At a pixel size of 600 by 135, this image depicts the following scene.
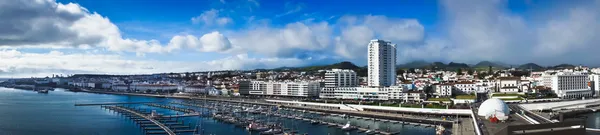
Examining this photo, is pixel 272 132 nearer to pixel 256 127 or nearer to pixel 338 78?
pixel 256 127

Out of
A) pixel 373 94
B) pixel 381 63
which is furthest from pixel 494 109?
pixel 381 63

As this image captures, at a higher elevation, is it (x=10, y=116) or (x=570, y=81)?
(x=570, y=81)

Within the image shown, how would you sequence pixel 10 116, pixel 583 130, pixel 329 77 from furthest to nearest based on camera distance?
pixel 329 77
pixel 10 116
pixel 583 130

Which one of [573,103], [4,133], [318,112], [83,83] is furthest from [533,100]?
[83,83]

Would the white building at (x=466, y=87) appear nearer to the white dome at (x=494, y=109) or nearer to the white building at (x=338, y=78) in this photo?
the white building at (x=338, y=78)

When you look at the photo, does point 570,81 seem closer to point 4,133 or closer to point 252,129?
point 252,129

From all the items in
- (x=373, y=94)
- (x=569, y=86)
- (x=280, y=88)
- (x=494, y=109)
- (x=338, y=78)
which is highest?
(x=338, y=78)
